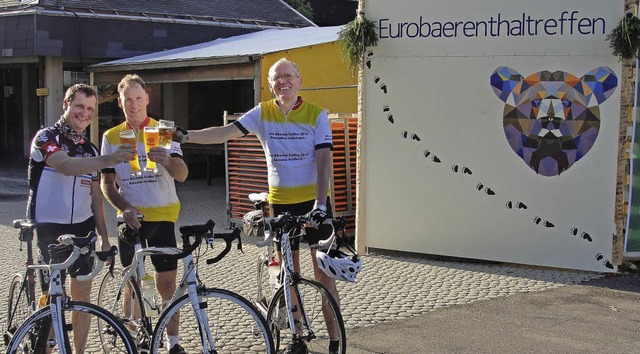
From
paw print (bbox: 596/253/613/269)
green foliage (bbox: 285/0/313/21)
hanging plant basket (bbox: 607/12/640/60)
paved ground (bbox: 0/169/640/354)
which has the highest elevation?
green foliage (bbox: 285/0/313/21)

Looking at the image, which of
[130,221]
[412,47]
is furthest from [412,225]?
[130,221]

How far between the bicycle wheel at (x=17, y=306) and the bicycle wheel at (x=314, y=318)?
4.78 feet

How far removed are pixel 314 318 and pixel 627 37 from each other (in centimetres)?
452

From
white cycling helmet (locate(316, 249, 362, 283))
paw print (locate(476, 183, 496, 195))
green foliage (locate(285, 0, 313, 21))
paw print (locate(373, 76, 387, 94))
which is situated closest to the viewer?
white cycling helmet (locate(316, 249, 362, 283))

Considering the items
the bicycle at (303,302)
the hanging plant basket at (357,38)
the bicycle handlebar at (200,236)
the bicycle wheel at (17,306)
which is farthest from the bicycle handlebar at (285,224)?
the hanging plant basket at (357,38)

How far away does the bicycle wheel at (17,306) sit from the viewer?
16.4ft

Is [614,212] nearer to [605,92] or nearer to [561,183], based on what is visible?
[561,183]

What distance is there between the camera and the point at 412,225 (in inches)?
361

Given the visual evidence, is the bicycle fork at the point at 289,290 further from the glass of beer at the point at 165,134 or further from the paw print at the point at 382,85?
the paw print at the point at 382,85

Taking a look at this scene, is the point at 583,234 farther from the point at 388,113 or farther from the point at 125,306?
the point at 125,306

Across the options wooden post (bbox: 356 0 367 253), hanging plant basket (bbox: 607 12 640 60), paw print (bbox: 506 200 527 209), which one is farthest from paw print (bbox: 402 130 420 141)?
hanging plant basket (bbox: 607 12 640 60)

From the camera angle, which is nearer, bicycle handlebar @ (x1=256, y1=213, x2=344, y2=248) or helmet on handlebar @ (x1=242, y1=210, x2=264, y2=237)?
bicycle handlebar @ (x1=256, y1=213, x2=344, y2=248)

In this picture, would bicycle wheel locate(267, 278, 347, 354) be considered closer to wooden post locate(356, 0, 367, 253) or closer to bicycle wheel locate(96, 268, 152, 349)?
bicycle wheel locate(96, 268, 152, 349)

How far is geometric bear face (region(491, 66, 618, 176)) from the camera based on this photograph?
8242 mm
